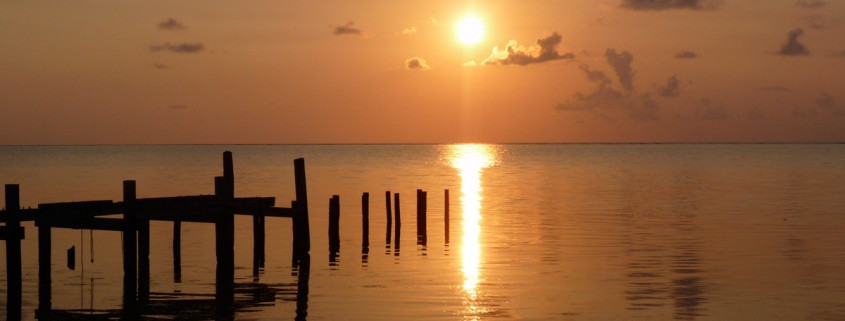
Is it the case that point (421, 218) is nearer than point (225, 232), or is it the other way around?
point (225, 232)

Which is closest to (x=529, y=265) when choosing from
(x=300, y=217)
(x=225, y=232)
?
(x=300, y=217)

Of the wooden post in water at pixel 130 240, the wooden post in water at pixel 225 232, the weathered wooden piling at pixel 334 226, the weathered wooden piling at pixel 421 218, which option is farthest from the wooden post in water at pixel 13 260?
the weathered wooden piling at pixel 421 218

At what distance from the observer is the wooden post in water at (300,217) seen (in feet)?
108

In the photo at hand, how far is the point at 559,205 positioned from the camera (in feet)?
209

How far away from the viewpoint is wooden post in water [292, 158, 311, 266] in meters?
32.8

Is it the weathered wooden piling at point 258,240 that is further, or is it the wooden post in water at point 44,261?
the weathered wooden piling at point 258,240

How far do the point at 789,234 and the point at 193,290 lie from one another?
2466 cm

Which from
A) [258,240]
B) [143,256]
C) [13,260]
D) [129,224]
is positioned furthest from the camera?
[258,240]

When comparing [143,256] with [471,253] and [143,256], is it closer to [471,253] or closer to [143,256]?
[143,256]

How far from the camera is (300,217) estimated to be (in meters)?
33.0

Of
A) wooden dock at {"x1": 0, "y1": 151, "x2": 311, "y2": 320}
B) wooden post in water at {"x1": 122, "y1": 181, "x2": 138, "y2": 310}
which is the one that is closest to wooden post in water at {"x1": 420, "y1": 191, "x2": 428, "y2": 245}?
wooden dock at {"x1": 0, "y1": 151, "x2": 311, "y2": 320}

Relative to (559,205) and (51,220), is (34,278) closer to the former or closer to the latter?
(51,220)

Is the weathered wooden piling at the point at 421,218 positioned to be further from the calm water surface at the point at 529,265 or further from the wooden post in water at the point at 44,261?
the wooden post in water at the point at 44,261

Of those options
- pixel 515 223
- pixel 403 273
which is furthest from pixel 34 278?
pixel 515 223
